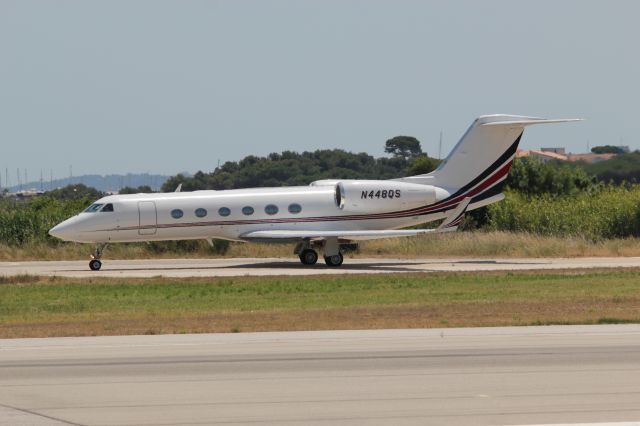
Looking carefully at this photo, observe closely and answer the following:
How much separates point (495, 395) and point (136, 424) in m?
3.56

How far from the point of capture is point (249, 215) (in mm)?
33938

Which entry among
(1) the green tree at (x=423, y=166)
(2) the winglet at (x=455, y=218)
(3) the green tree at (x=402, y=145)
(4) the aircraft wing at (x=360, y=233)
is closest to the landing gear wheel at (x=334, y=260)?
(4) the aircraft wing at (x=360, y=233)

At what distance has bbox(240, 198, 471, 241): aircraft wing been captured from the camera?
3228 cm

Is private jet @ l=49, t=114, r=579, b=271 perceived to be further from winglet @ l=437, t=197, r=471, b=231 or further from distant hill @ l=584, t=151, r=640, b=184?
distant hill @ l=584, t=151, r=640, b=184

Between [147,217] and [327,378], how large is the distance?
2184 centimetres

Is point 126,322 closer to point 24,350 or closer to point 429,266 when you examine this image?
point 24,350

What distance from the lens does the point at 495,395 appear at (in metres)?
11.0

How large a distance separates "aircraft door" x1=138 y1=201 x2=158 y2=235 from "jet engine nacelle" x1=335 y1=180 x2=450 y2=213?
560 cm

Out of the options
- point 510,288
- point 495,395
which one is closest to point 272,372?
point 495,395

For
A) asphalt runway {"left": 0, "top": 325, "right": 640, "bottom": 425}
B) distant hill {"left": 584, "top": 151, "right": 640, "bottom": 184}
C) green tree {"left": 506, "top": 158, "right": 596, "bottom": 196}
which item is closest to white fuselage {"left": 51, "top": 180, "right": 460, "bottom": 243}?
asphalt runway {"left": 0, "top": 325, "right": 640, "bottom": 425}

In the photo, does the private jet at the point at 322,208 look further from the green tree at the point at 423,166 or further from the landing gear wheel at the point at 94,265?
the green tree at the point at 423,166

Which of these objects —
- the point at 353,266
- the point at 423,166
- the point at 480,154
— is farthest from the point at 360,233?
the point at 423,166

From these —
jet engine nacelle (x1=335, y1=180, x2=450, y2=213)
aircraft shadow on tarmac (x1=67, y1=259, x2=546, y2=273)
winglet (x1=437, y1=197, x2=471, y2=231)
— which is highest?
jet engine nacelle (x1=335, y1=180, x2=450, y2=213)

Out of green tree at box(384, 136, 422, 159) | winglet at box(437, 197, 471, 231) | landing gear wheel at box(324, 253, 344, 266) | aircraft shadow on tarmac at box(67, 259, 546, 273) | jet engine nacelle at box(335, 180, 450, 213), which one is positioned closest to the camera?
winglet at box(437, 197, 471, 231)
